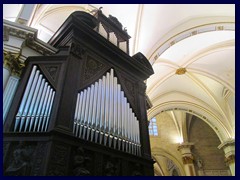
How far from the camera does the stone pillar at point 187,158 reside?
14266 mm

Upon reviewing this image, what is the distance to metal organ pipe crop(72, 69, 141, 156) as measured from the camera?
3373 mm

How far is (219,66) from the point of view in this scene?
11.3m

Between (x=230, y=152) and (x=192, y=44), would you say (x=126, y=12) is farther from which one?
(x=230, y=152)

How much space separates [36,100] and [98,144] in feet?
3.57

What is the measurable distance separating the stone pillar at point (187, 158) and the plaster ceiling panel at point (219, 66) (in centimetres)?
548

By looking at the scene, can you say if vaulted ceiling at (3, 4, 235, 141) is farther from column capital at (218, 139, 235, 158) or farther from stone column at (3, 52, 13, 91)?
stone column at (3, 52, 13, 91)

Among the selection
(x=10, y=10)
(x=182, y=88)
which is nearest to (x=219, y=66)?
(x=182, y=88)

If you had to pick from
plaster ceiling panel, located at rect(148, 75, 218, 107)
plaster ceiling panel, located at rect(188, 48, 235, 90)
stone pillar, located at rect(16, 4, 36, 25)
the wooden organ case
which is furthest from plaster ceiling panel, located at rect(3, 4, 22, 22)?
plaster ceiling panel, located at rect(188, 48, 235, 90)

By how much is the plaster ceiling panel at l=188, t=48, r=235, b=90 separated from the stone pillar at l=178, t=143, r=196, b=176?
216 inches

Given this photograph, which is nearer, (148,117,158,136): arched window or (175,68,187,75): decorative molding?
(175,68,187,75): decorative molding

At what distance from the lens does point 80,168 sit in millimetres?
2912

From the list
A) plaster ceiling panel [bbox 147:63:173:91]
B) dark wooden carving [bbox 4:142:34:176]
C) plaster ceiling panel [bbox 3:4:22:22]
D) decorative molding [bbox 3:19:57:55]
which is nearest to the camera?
dark wooden carving [bbox 4:142:34:176]
